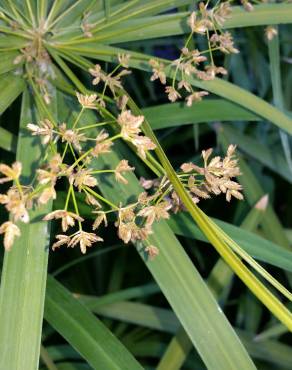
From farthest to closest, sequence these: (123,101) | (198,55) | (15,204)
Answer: (198,55), (123,101), (15,204)

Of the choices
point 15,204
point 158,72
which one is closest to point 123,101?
point 158,72

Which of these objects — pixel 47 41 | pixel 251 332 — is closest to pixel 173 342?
pixel 251 332

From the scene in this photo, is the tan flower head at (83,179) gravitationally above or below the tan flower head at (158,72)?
below

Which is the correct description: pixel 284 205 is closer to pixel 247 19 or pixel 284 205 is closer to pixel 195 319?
pixel 247 19

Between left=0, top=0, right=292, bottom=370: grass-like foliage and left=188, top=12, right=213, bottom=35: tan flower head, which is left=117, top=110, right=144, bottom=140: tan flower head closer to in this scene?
left=0, top=0, right=292, bottom=370: grass-like foliage

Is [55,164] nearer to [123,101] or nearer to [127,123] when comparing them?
[127,123]

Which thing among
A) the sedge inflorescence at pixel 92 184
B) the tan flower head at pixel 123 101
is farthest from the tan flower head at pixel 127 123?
the tan flower head at pixel 123 101

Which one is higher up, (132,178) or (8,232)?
(132,178)

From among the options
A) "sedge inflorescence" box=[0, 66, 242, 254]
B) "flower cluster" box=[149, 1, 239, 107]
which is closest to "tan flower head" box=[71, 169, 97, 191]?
"sedge inflorescence" box=[0, 66, 242, 254]

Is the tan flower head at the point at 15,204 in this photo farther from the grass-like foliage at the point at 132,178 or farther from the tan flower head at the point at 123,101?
the tan flower head at the point at 123,101
